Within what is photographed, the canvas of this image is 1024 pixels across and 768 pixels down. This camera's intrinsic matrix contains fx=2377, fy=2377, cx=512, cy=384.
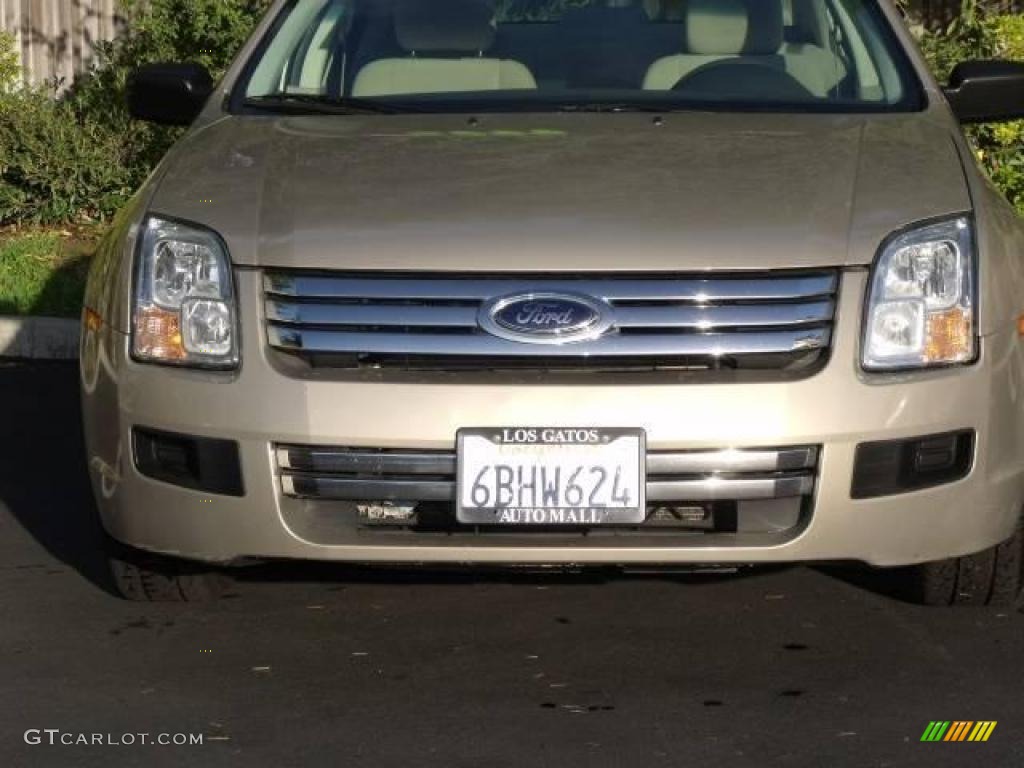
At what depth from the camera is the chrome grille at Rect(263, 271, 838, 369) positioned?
467cm

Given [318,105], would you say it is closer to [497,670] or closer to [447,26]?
[447,26]

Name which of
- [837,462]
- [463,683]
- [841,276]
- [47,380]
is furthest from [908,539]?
[47,380]

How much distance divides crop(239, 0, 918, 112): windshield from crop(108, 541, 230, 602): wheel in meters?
1.21

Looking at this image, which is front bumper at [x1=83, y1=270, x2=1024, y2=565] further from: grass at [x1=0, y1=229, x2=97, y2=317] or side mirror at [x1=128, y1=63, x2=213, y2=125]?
grass at [x1=0, y1=229, x2=97, y2=317]

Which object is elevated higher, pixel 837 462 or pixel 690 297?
pixel 690 297

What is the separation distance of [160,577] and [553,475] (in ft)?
3.92

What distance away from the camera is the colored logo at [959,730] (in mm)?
4457

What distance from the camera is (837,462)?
4.66m

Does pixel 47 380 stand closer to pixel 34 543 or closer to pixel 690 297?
pixel 34 543

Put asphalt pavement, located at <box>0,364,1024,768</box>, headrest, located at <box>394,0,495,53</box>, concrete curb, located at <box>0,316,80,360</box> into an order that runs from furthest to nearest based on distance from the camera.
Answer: concrete curb, located at <box>0,316,80,360</box> → headrest, located at <box>394,0,495,53</box> → asphalt pavement, located at <box>0,364,1024,768</box>

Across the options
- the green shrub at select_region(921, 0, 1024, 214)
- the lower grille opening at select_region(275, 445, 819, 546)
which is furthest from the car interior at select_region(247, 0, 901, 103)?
the green shrub at select_region(921, 0, 1024, 214)

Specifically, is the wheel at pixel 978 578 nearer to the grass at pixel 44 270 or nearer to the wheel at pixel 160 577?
the wheel at pixel 160 577

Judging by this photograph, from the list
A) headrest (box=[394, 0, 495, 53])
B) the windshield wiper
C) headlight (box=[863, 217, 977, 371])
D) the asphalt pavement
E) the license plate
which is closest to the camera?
the asphalt pavement

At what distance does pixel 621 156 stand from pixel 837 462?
95 centimetres
